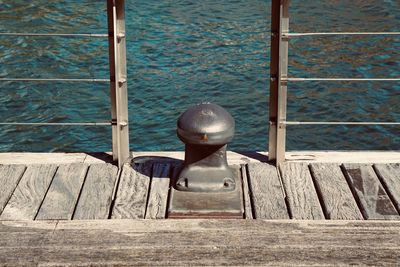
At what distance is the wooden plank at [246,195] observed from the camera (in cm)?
456

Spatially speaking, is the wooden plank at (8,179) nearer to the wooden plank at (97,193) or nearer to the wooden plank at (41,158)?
the wooden plank at (41,158)

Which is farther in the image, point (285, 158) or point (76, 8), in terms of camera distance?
point (76, 8)

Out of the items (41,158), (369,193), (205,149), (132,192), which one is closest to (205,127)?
(205,149)

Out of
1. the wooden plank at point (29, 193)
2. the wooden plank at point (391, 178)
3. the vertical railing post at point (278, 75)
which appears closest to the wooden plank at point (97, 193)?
the wooden plank at point (29, 193)

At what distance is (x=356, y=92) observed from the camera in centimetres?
1251

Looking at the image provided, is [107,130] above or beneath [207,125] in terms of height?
beneath

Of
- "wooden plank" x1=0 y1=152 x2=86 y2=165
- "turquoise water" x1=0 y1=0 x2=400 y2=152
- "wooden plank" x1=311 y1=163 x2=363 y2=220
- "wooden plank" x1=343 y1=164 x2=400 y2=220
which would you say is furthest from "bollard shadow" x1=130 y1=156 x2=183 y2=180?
"turquoise water" x1=0 y1=0 x2=400 y2=152

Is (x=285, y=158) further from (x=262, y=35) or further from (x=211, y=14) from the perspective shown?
(x=211, y=14)

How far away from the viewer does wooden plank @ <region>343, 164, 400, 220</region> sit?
14.9 ft

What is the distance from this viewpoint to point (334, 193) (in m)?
4.80

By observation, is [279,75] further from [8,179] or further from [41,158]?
[8,179]

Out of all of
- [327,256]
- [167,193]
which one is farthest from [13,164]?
[327,256]

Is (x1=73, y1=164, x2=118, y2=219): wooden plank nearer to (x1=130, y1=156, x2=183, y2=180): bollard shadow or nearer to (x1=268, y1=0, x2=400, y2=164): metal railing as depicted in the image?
(x1=130, y1=156, x2=183, y2=180): bollard shadow

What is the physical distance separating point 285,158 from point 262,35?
9375 millimetres
